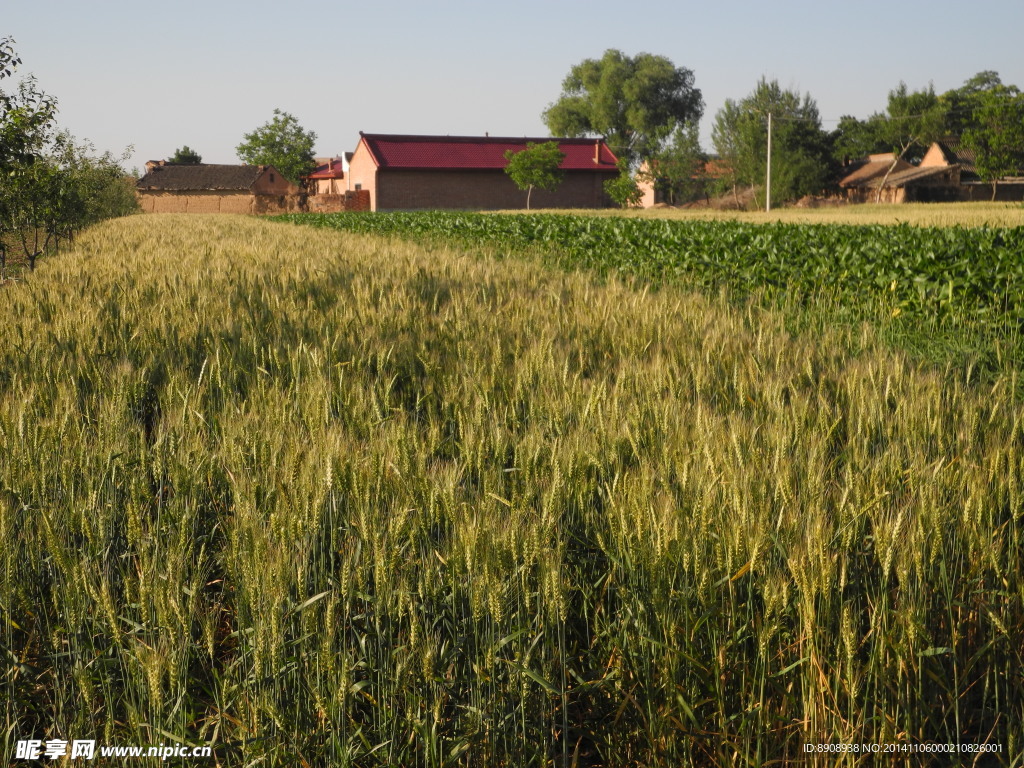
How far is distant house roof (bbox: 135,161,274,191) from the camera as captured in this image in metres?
67.7

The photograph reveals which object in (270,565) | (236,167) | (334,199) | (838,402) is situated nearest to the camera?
(270,565)

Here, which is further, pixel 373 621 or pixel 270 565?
pixel 373 621

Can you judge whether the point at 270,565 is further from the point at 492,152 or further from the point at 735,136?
the point at 735,136

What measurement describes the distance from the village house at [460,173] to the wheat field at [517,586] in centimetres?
5072

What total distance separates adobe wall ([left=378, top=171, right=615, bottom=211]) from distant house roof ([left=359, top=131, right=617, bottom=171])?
642 mm

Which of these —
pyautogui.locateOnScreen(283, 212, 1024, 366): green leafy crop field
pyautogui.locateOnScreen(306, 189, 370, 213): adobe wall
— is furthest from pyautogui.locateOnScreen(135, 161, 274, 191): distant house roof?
pyautogui.locateOnScreen(283, 212, 1024, 366): green leafy crop field

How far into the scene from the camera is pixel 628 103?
77.6 m

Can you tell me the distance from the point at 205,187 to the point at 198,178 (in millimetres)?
1648

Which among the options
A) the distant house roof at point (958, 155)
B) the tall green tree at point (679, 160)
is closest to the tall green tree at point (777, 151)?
the tall green tree at point (679, 160)

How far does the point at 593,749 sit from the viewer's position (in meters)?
Answer: 1.94

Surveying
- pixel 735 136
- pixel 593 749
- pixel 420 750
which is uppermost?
pixel 735 136

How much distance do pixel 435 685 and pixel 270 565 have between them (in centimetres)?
38

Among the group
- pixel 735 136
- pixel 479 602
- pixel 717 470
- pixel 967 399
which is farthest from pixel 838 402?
pixel 735 136

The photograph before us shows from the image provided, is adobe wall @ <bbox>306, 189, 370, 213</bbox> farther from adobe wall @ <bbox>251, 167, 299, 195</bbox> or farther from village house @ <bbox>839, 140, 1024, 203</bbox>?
village house @ <bbox>839, 140, 1024, 203</bbox>
